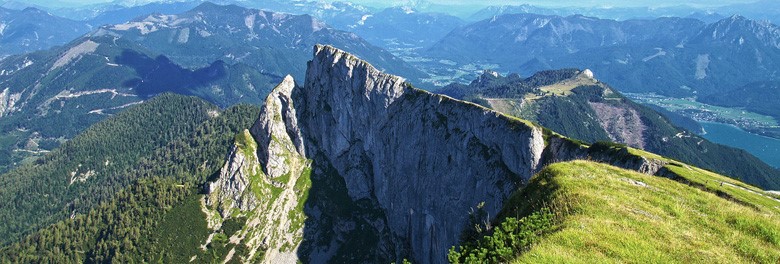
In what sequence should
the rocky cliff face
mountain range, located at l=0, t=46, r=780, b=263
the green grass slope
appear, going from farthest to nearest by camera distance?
the rocky cliff face → mountain range, located at l=0, t=46, r=780, b=263 → the green grass slope

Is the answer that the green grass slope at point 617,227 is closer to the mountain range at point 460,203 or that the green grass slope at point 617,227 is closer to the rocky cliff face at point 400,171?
the mountain range at point 460,203

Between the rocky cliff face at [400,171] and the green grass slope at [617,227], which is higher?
the green grass slope at [617,227]

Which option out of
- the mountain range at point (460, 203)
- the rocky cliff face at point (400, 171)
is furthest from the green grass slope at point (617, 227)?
the rocky cliff face at point (400, 171)

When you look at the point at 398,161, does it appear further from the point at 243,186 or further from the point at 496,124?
the point at 243,186

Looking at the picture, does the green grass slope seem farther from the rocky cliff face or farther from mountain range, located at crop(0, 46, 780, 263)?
the rocky cliff face

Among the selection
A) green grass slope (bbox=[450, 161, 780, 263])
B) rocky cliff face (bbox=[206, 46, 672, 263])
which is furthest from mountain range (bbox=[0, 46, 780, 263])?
rocky cliff face (bbox=[206, 46, 672, 263])

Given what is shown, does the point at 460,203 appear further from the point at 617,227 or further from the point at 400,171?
the point at 617,227

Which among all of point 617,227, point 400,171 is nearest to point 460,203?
point 400,171
